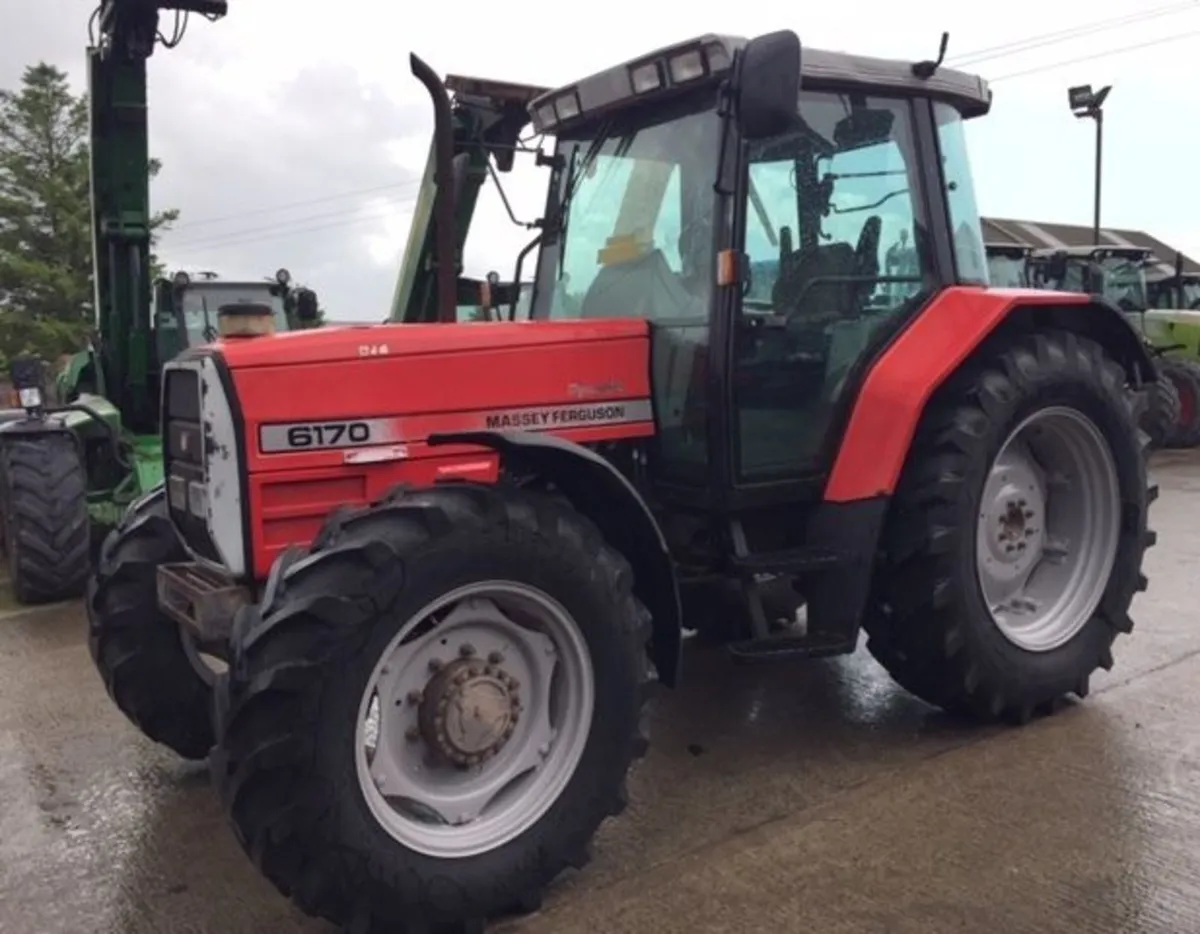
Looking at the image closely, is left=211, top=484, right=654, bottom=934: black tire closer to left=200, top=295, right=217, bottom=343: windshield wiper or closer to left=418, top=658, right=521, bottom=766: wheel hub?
left=418, top=658, right=521, bottom=766: wheel hub

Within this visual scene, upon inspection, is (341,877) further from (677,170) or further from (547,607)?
(677,170)

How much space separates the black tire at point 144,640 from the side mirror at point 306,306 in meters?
5.43

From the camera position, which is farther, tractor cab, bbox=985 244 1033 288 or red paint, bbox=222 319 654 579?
tractor cab, bbox=985 244 1033 288

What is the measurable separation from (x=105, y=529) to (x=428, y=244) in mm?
2992

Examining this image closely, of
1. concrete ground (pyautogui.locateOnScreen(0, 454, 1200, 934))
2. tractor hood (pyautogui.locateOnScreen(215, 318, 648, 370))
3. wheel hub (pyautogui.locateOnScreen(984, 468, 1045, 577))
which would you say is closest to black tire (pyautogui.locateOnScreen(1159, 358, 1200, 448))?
concrete ground (pyautogui.locateOnScreen(0, 454, 1200, 934))

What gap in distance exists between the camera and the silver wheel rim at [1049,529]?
4324 mm

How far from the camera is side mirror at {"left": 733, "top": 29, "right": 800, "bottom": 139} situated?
333 cm

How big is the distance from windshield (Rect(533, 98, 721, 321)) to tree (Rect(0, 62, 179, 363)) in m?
28.0

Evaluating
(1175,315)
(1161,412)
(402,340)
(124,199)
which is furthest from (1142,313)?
(402,340)

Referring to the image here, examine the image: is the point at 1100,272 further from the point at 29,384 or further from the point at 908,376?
the point at 29,384

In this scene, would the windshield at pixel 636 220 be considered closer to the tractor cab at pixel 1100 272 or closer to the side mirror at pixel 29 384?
the side mirror at pixel 29 384

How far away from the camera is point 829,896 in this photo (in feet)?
10.00

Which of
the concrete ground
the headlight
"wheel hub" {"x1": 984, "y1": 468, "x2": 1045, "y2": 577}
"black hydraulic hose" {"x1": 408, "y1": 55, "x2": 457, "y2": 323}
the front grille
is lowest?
the concrete ground

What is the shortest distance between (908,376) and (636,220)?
105 centimetres
